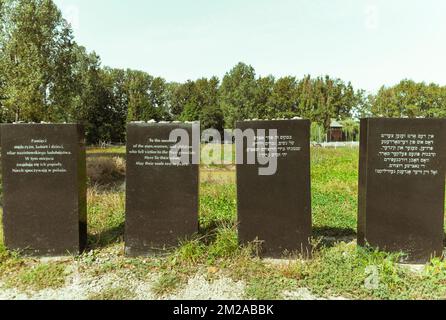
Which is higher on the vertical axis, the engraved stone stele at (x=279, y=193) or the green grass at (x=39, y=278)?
the engraved stone stele at (x=279, y=193)

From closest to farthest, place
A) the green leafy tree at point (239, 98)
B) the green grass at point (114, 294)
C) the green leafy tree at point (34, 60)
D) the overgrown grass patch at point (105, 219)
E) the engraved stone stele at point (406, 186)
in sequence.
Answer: the green grass at point (114, 294) < the engraved stone stele at point (406, 186) < the overgrown grass patch at point (105, 219) < the green leafy tree at point (34, 60) < the green leafy tree at point (239, 98)

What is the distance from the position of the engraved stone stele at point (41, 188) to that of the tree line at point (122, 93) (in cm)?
1743

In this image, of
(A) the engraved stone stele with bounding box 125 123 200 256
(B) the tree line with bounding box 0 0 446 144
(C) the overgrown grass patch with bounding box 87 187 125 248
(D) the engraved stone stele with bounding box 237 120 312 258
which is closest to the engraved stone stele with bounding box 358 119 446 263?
(D) the engraved stone stele with bounding box 237 120 312 258

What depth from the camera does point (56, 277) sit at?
14.9 ft

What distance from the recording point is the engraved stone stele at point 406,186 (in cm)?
502

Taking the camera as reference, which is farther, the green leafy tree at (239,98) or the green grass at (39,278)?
the green leafy tree at (239,98)

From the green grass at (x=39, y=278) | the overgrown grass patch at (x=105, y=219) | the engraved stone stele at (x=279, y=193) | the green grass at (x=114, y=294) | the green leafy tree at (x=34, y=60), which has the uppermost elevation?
the green leafy tree at (x=34, y=60)

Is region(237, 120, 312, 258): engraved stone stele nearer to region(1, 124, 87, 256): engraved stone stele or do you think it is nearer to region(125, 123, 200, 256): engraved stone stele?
region(125, 123, 200, 256): engraved stone stele

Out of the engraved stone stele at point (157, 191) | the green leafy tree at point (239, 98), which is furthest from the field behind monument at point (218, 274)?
the green leafy tree at point (239, 98)

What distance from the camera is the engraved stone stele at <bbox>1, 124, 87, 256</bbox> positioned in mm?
5152

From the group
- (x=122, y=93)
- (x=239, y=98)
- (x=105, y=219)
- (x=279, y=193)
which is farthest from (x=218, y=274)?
(x=122, y=93)

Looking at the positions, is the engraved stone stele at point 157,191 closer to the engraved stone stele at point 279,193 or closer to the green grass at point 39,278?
the engraved stone stele at point 279,193

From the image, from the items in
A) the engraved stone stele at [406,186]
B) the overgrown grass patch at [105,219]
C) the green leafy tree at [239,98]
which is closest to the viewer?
the engraved stone stele at [406,186]
